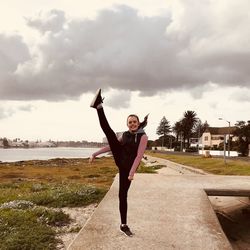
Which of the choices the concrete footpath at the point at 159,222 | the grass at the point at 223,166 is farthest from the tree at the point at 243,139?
the concrete footpath at the point at 159,222

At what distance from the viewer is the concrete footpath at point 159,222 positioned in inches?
324

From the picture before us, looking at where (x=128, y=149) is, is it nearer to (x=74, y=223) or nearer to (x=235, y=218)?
(x=74, y=223)

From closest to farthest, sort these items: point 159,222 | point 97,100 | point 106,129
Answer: point 97,100 → point 106,129 → point 159,222

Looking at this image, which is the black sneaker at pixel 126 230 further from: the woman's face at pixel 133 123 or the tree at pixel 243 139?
the tree at pixel 243 139

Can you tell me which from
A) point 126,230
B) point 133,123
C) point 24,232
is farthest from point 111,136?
point 24,232

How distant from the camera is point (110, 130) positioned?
8508 millimetres

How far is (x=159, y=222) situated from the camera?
10.0 metres

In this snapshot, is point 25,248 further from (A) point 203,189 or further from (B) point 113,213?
(A) point 203,189

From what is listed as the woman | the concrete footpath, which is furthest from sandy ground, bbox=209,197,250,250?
the woman

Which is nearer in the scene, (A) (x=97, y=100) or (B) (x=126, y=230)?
(A) (x=97, y=100)

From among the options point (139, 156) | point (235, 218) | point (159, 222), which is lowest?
point (235, 218)

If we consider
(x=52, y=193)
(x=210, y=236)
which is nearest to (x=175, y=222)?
(x=210, y=236)

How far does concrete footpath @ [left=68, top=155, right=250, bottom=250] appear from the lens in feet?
27.0

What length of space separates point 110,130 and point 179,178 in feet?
36.3
